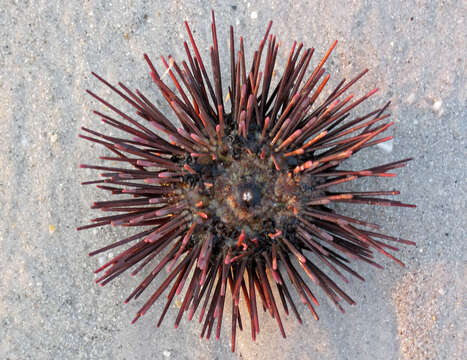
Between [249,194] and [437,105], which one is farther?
[437,105]

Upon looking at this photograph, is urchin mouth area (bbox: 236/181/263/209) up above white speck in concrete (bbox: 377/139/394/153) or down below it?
above

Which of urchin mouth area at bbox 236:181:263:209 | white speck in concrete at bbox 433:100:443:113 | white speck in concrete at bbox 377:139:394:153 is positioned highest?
urchin mouth area at bbox 236:181:263:209

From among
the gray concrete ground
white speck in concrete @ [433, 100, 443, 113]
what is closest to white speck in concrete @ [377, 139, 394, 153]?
the gray concrete ground

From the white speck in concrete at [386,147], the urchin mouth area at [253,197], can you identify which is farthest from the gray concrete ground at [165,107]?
the urchin mouth area at [253,197]

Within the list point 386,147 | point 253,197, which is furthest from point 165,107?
point 386,147

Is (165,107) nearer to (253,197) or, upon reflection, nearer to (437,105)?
(253,197)

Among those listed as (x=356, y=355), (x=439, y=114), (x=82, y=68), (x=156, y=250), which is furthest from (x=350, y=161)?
(x=82, y=68)

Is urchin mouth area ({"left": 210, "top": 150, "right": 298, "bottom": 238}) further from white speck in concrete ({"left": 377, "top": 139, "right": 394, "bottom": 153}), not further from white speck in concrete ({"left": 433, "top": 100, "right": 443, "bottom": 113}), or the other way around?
white speck in concrete ({"left": 433, "top": 100, "right": 443, "bottom": 113})

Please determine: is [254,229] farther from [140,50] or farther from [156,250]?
[140,50]
